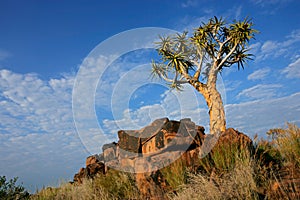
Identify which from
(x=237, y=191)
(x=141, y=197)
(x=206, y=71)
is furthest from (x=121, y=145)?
(x=206, y=71)

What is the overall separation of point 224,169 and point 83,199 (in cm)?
508

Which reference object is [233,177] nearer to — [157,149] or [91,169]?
[157,149]

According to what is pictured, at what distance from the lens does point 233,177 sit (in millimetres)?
5992

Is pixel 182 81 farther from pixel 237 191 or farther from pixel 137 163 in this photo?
pixel 237 191

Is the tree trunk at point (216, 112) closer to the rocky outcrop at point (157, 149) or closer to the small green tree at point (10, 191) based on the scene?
the rocky outcrop at point (157, 149)

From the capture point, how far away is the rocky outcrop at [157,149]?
27.1 feet

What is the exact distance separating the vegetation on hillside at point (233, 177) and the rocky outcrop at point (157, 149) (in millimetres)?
308

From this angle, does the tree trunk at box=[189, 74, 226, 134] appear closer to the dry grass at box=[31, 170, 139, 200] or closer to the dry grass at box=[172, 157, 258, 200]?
the dry grass at box=[31, 170, 139, 200]

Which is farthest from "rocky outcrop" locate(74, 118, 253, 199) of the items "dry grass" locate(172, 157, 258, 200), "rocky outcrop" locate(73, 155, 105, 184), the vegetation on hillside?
"dry grass" locate(172, 157, 258, 200)

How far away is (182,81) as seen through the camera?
1659 cm

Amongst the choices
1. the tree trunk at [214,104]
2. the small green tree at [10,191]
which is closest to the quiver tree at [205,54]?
the tree trunk at [214,104]

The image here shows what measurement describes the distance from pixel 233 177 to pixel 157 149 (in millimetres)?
4490

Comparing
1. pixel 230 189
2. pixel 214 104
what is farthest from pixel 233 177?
pixel 214 104

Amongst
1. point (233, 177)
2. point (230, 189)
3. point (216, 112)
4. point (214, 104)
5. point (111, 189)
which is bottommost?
point (230, 189)
